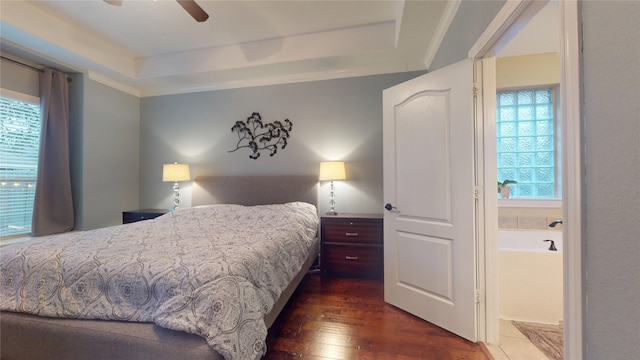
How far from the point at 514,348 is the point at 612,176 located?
154 centimetres

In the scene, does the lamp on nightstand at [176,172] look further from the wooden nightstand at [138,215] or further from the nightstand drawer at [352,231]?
the nightstand drawer at [352,231]

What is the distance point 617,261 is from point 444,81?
1.53 meters

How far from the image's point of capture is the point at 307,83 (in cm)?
330

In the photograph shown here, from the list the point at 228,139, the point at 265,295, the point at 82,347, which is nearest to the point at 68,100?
the point at 228,139

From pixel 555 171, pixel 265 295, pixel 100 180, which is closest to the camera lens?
pixel 265 295

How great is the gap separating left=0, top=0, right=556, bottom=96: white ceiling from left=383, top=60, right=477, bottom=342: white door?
2.47ft

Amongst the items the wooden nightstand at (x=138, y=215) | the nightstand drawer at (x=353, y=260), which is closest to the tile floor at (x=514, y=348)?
the nightstand drawer at (x=353, y=260)

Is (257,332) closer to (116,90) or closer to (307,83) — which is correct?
(307,83)

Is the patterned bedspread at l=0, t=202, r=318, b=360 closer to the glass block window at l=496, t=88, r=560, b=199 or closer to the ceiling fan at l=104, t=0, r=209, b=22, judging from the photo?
the ceiling fan at l=104, t=0, r=209, b=22

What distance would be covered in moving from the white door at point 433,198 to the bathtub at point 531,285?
51cm

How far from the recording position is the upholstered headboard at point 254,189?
3.19m

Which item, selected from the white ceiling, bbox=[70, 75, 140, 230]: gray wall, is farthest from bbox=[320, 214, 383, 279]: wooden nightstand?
bbox=[70, 75, 140, 230]: gray wall

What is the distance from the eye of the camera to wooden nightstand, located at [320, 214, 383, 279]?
278cm

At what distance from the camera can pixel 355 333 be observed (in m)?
1.82
